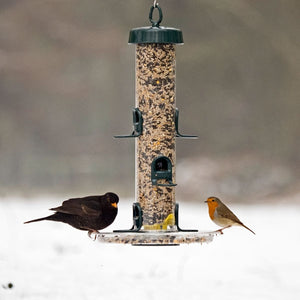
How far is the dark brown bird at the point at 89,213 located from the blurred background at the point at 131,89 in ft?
22.8

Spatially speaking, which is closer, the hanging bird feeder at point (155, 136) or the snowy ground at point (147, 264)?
the hanging bird feeder at point (155, 136)

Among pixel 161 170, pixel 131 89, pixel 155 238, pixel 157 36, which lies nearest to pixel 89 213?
pixel 155 238

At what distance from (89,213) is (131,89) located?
7.55 m

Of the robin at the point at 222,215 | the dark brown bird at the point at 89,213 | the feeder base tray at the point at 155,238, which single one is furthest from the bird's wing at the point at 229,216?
the dark brown bird at the point at 89,213

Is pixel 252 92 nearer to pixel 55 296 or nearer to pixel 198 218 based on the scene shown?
pixel 198 218

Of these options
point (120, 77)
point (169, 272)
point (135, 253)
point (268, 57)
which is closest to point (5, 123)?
point (120, 77)

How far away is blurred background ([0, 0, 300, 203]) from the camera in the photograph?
13.4m

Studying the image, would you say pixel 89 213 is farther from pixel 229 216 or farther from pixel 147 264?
pixel 147 264

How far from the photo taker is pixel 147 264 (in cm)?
900

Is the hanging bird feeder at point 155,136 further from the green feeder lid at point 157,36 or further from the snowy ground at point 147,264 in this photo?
the snowy ground at point 147,264

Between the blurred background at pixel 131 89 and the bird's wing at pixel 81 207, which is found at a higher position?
the blurred background at pixel 131 89

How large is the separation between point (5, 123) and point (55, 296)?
676 cm

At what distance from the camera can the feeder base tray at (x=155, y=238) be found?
19.4 ft

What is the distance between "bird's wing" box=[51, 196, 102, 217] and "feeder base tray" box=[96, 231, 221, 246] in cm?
18
